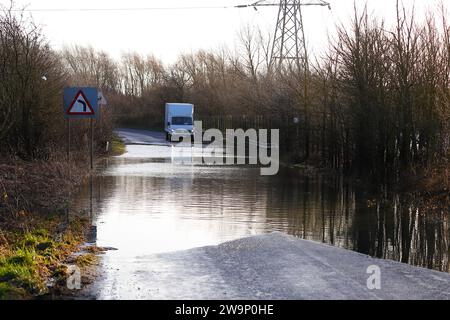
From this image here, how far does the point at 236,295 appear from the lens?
7836 millimetres

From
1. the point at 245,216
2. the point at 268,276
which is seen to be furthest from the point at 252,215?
the point at 268,276

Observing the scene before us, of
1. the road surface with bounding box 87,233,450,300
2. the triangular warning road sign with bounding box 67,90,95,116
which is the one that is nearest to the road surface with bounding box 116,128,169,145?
the triangular warning road sign with bounding box 67,90,95,116

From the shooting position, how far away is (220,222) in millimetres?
14297

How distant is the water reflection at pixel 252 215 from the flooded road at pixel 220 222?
0.02m

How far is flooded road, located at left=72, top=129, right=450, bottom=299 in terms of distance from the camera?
30.6 feet

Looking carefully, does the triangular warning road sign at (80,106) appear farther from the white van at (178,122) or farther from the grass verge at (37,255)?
the white van at (178,122)

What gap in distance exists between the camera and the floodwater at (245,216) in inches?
465

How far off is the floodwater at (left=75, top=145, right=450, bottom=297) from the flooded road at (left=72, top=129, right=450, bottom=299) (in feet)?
0.06

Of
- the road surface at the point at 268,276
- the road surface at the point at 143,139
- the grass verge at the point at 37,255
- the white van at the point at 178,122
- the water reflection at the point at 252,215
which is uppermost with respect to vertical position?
the white van at the point at 178,122

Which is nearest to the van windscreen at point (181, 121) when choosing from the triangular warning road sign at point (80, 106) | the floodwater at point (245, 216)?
the floodwater at point (245, 216)

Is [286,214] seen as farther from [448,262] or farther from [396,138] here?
[396,138]

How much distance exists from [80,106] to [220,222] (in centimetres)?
555

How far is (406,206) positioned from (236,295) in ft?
35.6
